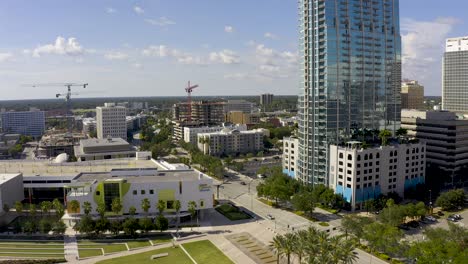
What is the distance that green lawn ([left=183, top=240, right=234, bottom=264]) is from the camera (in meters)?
73.1

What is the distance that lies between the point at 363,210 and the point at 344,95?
1285 inches

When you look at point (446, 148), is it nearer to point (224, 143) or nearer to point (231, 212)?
point (231, 212)

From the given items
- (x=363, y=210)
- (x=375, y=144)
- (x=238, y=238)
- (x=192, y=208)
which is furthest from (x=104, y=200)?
(x=375, y=144)

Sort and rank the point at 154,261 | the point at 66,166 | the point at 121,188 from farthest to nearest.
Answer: the point at 66,166 < the point at 121,188 < the point at 154,261

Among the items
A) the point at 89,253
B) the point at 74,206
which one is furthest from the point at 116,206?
the point at 89,253

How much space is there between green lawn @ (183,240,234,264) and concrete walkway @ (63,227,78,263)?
806 inches

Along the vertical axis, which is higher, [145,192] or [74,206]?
[145,192]

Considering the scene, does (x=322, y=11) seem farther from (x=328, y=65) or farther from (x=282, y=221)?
(x=282, y=221)

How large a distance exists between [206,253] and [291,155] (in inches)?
2440

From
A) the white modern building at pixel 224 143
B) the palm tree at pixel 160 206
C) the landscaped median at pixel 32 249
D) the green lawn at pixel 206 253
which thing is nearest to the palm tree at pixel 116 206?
the palm tree at pixel 160 206

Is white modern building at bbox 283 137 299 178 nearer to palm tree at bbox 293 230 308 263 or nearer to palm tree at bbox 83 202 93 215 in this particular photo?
palm tree at bbox 83 202 93 215

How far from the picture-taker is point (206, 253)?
7631 centimetres

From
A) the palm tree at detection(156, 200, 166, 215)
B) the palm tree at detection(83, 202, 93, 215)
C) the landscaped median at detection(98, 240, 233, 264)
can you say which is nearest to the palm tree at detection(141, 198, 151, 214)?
the palm tree at detection(156, 200, 166, 215)

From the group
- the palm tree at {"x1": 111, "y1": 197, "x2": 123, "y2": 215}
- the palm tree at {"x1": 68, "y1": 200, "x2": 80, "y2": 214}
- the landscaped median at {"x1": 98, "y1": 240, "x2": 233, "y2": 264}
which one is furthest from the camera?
the palm tree at {"x1": 68, "y1": 200, "x2": 80, "y2": 214}
